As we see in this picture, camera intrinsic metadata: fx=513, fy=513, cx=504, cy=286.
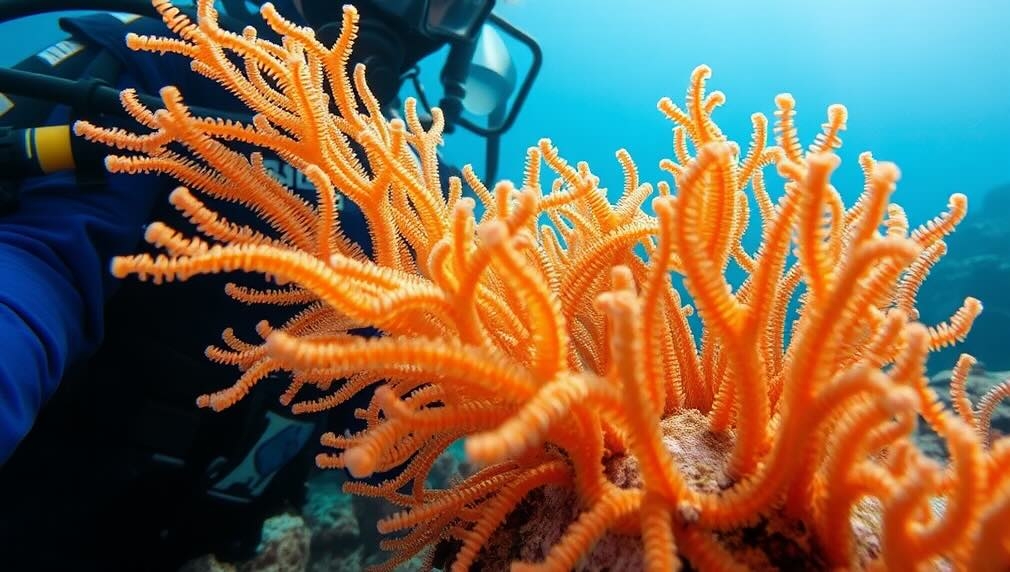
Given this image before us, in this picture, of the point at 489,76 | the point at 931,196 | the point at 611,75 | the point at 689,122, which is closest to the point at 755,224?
the point at 931,196

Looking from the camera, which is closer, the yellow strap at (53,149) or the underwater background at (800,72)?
the yellow strap at (53,149)

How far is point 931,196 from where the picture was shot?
221 feet

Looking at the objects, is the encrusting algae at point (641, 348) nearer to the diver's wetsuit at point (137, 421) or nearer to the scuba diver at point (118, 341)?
the scuba diver at point (118, 341)

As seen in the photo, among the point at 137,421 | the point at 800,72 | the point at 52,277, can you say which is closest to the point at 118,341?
the point at 137,421

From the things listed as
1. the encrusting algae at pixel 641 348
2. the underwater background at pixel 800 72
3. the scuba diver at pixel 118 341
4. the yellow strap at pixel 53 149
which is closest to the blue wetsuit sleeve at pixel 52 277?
the scuba diver at pixel 118 341

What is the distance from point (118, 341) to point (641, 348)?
106 inches

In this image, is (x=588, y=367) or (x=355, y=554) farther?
(x=355, y=554)

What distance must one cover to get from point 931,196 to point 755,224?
25.2 m

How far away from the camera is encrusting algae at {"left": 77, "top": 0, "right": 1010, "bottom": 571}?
68cm

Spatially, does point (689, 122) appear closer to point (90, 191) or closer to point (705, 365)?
point (705, 365)

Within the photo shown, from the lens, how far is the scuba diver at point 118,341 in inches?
69.2

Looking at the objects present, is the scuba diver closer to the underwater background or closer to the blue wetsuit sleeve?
the blue wetsuit sleeve

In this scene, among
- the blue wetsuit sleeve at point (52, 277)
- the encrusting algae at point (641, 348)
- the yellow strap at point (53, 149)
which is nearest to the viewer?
the encrusting algae at point (641, 348)

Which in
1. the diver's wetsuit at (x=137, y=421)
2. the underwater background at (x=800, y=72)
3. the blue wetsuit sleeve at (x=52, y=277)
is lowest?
the diver's wetsuit at (x=137, y=421)
